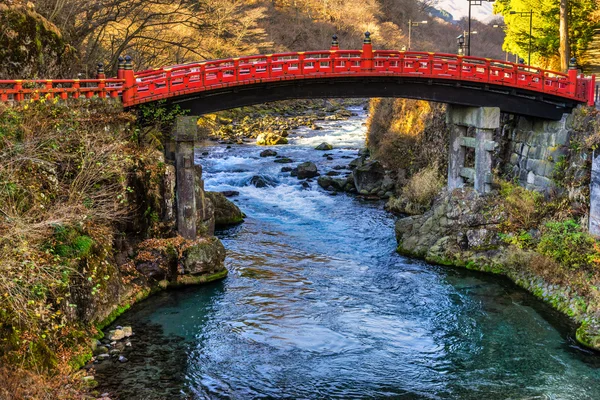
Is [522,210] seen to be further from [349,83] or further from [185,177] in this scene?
[185,177]

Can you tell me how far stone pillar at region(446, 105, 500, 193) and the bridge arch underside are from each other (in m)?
0.65

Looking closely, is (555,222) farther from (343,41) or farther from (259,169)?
(343,41)

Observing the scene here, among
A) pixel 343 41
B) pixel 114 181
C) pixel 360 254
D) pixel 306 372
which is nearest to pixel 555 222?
pixel 360 254

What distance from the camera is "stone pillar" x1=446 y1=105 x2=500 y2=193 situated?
30781 mm

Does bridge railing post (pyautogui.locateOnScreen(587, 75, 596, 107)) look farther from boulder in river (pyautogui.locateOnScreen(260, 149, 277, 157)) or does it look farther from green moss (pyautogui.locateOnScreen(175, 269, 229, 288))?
boulder in river (pyautogui.locateOnScreen(260, 149, 277, 157))

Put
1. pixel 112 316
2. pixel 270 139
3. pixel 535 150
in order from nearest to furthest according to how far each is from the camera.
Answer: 1. pixel 112 316
2. pixel 535 150
3. pixel 270 139

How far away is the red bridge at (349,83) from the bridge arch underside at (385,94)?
0.04m

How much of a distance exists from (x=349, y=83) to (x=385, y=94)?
186cm

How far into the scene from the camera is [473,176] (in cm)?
3203

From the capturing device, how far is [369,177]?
4100 cm

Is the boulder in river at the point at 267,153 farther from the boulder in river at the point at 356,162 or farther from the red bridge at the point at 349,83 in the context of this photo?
the red bridge at the point at 349,83

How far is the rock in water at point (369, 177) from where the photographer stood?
134 feet

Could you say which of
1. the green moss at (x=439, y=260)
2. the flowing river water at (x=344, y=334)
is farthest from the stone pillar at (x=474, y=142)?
the flowing river water at (x=344, y=334)

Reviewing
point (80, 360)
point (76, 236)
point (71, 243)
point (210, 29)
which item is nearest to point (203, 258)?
point (76, 236)
